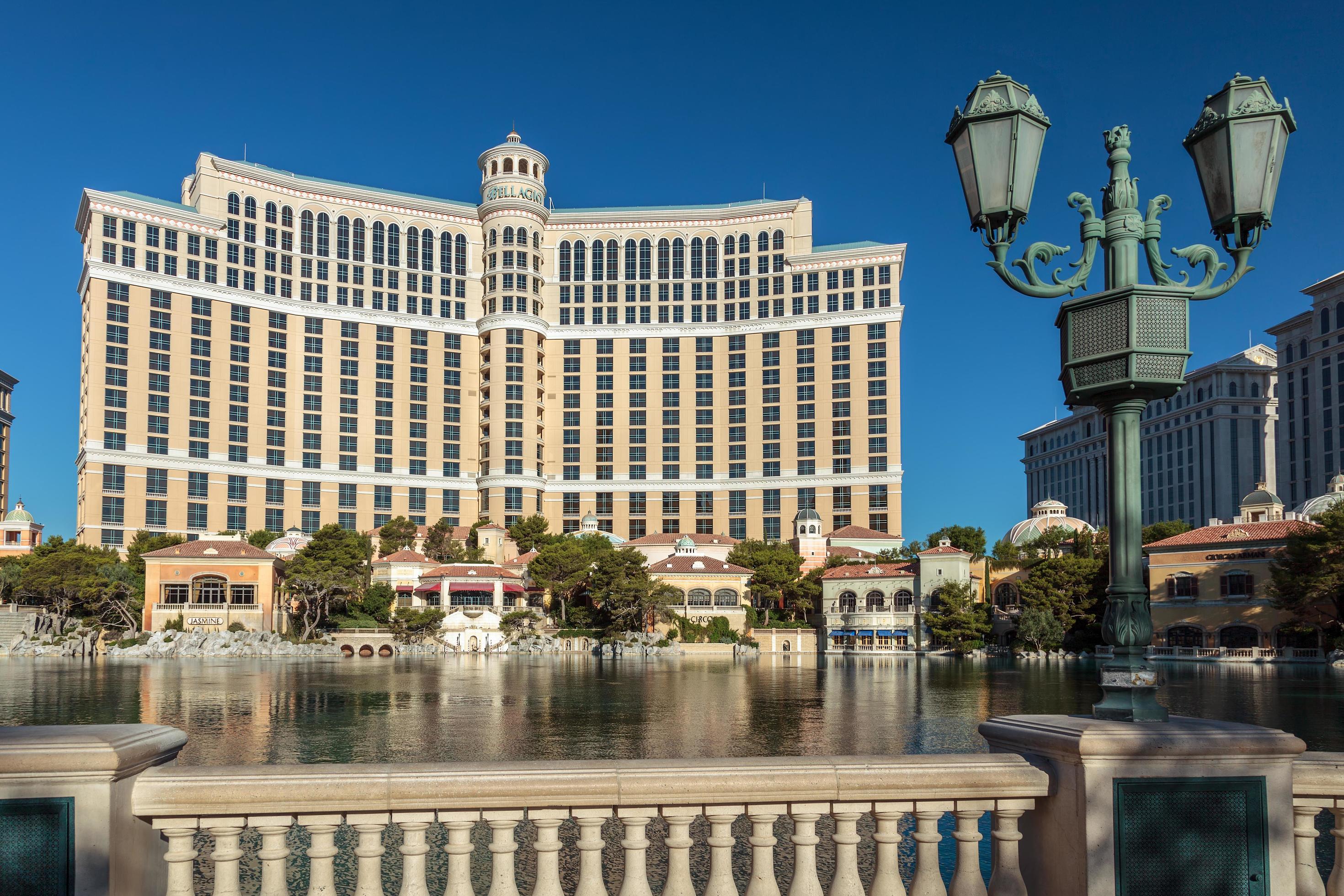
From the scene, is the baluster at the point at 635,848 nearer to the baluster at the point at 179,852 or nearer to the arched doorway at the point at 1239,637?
the baluster at the point at 179,852

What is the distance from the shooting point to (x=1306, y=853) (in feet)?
17.1

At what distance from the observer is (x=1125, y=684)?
5.38 m

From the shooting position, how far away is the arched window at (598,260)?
12162cm

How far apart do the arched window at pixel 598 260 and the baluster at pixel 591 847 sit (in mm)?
118862

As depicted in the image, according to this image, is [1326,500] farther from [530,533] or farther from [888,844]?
[888,844]

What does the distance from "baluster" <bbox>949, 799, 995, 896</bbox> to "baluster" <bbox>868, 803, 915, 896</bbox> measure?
0.87ft

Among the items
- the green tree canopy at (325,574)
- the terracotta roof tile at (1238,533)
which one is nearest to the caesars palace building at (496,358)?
the green tree canopy at (325,574)

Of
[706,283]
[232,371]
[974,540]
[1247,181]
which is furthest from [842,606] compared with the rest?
[1247,181]

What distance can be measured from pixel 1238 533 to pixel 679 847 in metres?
74.1

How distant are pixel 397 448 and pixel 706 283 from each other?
4133 cm

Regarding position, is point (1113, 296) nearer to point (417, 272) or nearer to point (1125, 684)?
point (1125, 684)

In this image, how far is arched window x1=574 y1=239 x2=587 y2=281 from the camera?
4788 inches

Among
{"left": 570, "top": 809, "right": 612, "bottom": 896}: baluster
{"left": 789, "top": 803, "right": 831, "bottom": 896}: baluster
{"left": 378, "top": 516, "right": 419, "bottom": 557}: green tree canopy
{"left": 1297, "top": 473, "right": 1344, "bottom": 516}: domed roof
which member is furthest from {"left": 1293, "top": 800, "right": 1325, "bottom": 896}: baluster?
{"left": 378, "top": 516, "right": 419, "bottom": 557}: green tree canopy

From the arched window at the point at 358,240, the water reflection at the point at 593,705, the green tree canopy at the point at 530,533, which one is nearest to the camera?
the water reflection at the point at 593,705
